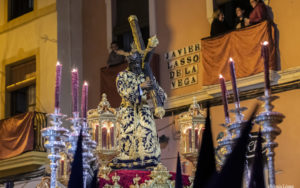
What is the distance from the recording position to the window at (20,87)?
1659 centimetres

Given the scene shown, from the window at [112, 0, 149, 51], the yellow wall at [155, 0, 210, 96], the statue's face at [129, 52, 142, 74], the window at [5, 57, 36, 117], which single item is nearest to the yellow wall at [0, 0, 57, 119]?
the window at [5, 57, 36, 117]

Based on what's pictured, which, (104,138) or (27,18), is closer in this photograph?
(104,138)

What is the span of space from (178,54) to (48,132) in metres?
9.45

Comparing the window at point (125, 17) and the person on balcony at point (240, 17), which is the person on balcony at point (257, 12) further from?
the window at point (125, 17)

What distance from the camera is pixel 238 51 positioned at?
40.7ft

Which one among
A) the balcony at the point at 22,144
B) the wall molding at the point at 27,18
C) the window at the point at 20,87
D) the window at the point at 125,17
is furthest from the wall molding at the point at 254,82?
the window at the point at 20,87

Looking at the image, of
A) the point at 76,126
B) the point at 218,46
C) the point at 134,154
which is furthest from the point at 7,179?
the point at 76,126

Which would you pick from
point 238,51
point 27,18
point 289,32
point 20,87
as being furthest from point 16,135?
point 289,32

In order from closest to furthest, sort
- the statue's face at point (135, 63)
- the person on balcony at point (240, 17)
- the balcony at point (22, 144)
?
the statue's face at point (135, 63) → the person on balcony at point (240, 17) → the balcony at point (22, 144)

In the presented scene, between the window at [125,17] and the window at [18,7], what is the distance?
3.14 metres

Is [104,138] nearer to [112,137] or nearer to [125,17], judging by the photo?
[112,137]

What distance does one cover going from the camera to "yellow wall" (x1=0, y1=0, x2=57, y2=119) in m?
15.6

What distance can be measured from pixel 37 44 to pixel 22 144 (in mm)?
2719

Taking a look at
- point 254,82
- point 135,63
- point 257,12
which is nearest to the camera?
point 135,63
